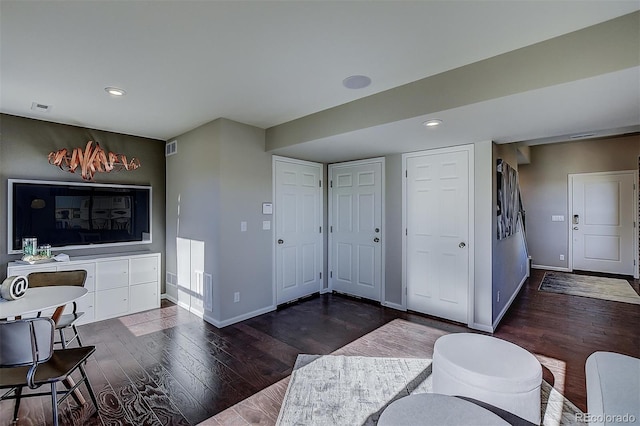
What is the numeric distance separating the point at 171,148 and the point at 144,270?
1801 millimetres

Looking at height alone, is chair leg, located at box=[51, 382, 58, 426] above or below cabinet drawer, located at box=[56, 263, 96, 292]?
below

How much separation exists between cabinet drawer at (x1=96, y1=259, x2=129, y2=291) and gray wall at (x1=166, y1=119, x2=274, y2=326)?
791 mm

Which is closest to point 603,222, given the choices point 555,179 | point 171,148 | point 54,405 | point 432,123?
point 555,179

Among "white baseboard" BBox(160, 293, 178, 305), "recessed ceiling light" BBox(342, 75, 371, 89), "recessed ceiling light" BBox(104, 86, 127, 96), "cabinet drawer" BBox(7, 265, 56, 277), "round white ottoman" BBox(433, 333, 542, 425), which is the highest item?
"recessed ceiling light" BBox(104, 86, 127, 96)

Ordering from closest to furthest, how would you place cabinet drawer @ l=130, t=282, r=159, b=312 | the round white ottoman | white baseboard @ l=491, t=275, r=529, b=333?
the round white ottoman < white baseboard @ l=491, t=275, r=529, b=333 < cabinet drawer @ l=130, t=282, r=159, b=312

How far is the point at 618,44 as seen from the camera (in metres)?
1.75

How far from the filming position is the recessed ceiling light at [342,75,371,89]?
2500mm

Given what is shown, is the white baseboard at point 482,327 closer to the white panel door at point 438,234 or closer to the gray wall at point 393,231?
the white panel door at point 438,234

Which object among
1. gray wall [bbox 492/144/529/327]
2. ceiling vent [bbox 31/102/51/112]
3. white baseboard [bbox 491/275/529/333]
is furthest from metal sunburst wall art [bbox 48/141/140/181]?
white baseboard [bbox 491/275/529/333]

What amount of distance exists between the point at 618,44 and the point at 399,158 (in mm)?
2486

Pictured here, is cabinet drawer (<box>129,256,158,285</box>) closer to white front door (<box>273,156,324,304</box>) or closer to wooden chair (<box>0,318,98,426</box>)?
white front door (<box>273,156,324,304</box>)

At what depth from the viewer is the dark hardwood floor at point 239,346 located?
7.00 feet

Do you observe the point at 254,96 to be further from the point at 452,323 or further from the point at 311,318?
the point at 452,323

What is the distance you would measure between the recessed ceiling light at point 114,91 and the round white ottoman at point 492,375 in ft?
11.0
